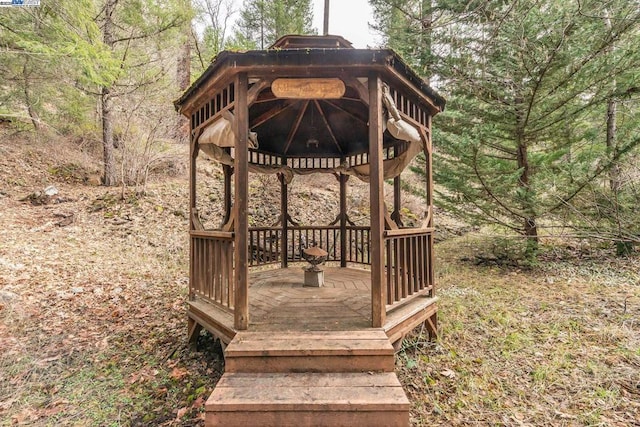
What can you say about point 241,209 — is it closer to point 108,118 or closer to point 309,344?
point 309,344

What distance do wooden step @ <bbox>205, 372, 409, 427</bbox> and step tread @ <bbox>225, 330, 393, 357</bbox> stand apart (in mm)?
285

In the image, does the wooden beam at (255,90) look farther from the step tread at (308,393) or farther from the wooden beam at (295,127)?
the step tread at (308,393)

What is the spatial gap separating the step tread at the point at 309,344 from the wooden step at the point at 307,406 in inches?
11.2

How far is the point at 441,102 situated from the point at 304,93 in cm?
213

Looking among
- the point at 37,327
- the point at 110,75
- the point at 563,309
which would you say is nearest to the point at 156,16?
the point at 110,75

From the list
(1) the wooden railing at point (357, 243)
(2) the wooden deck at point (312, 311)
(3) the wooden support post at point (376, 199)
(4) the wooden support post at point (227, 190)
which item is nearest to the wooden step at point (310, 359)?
(2) the wooden deck at point (312, 311)

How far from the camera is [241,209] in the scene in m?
2.95

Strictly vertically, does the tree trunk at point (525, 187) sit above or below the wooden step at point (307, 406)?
above

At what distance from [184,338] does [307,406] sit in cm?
265

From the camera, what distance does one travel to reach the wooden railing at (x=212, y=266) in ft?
10.4

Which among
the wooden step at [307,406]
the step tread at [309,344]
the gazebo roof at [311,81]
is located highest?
the gazebo roof at [311,81]

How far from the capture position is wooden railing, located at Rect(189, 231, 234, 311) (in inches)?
125

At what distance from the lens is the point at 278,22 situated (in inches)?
482

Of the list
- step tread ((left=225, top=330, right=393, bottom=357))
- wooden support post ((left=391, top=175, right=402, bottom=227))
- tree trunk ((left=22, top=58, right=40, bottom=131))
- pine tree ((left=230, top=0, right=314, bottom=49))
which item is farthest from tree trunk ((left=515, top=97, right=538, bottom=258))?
tree trunk ((left=22, top=58, right=40, bottom=131))
